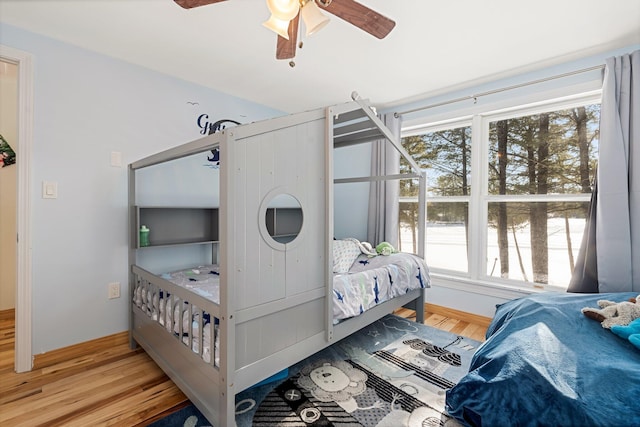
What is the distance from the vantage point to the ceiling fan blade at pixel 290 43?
1.40 m

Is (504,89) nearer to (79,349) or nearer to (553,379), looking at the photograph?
(553,379)

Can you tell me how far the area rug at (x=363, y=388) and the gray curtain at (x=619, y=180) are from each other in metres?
1.11

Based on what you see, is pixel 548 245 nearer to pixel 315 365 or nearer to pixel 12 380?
pixel 315 365

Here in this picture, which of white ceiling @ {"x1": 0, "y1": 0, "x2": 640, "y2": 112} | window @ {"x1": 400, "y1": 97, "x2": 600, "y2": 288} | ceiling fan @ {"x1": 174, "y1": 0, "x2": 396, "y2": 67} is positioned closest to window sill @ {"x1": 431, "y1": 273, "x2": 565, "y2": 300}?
window @ {"x1": 400, "y1": 97, "x2": 600, "y2": 288}

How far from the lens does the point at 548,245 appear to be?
2.54 meters

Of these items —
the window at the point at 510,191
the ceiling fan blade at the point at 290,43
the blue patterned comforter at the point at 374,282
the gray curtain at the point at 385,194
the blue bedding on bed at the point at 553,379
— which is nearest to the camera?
the blue bedding on bed at the point at 553,379

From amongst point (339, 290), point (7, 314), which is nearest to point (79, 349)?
point (7, 314)

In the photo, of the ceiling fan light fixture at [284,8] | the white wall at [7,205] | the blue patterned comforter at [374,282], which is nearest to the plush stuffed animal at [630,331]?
the blue patterned comforter at [374,282]

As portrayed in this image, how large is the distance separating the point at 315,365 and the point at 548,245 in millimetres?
2270

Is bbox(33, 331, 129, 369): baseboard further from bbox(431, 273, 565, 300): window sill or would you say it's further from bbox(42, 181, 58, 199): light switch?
bbox(431, 273, 565, 300): window sill

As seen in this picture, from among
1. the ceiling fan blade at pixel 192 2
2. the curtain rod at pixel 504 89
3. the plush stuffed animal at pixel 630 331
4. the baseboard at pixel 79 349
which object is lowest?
the baseboard at pixel 79 349

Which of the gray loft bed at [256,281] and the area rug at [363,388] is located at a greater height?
the gray loft bed at [256,281]

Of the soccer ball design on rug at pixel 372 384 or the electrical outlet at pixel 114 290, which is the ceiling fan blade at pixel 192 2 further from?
the electrical outlet at pixel 114 290

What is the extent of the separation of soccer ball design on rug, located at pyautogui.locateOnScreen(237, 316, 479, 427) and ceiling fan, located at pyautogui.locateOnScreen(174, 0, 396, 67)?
6.16ft
